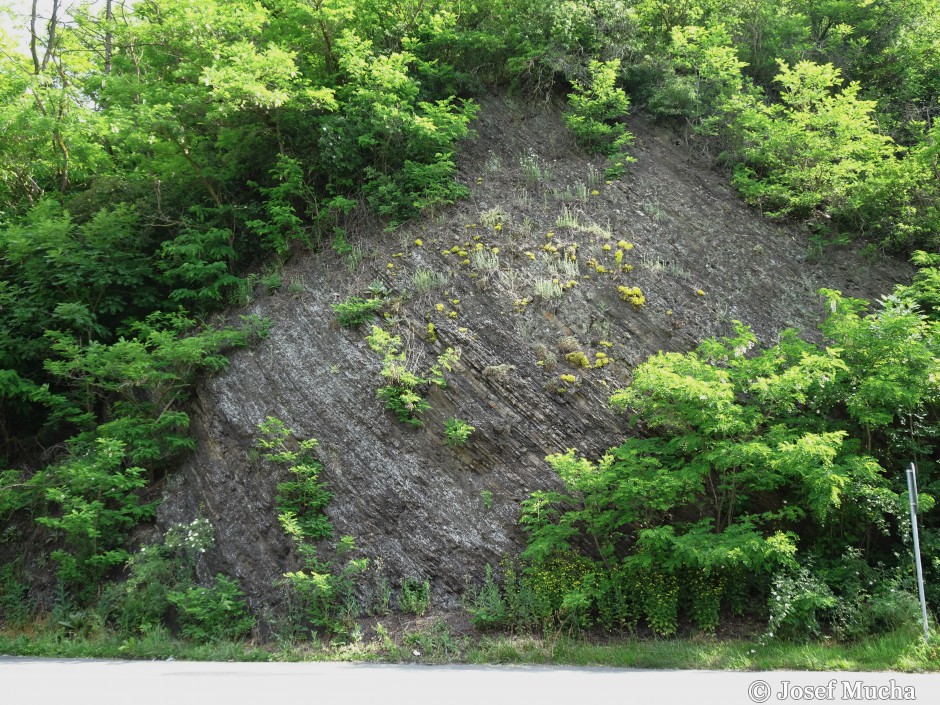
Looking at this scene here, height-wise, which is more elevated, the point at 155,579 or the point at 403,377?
the point at 403,377

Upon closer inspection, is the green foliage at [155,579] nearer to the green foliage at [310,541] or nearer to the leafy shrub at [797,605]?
the green foliage at [310,541]

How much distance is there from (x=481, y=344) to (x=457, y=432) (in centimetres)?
166

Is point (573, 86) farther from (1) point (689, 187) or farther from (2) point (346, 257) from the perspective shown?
(2) point (346, 257)

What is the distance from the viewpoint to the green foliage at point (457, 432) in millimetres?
8984

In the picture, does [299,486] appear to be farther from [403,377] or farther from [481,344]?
[481,344]

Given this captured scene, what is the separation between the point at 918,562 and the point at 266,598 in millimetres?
7632

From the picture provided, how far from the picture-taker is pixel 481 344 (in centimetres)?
1002

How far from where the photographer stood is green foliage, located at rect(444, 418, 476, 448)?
29.5 feet

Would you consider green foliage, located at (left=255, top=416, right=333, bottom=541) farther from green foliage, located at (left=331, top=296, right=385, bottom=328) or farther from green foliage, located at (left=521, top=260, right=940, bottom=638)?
green foliage, located at (left=521, top=260, right=940, bottom=638)

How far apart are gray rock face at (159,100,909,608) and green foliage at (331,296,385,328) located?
0.18m

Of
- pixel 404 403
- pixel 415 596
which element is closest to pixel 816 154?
pixel 404 403

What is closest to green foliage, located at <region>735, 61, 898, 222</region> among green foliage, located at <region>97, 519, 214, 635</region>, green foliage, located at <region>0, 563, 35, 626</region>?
green foliage, located at <region>97, 519, 214, 635</region>

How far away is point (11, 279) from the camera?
12125 mm

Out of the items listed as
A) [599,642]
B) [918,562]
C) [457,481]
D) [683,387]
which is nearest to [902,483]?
[918,562]
